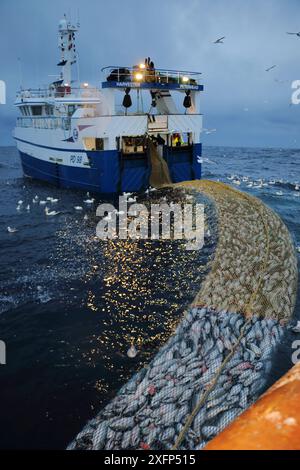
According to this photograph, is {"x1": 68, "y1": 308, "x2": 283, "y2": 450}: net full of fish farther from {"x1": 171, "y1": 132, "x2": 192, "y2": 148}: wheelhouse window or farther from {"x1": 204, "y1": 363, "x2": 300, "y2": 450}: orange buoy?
{"x1": 171, "y1": 132, "x2": 192, "y2": 148}: wheelhouse window

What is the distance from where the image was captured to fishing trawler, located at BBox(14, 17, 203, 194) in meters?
28.5

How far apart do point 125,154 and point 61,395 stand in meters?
22.7

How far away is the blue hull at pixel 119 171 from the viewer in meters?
28.8

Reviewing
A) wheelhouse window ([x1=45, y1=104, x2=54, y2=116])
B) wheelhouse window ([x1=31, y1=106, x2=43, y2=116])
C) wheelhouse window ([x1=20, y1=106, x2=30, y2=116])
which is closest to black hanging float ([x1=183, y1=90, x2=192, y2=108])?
wheelhouse window ([x1=45, y1=104, x2=54, y2=116])

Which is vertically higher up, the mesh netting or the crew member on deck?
the crew member on deck

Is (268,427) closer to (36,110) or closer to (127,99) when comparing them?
(127,99)

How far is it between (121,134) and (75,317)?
19.7 metres

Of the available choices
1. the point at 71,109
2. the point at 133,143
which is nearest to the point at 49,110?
the point at 71,109

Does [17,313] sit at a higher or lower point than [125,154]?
lower

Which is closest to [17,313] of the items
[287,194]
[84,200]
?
[84,200]

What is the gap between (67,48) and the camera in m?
38.9
